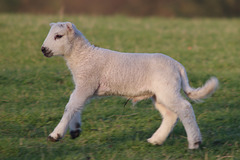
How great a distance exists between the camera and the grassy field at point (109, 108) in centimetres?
491

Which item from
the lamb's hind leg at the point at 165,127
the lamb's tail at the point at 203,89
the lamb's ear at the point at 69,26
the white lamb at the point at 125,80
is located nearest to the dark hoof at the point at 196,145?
the white lamb at the point at 125,80

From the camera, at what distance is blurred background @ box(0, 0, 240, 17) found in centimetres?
2184

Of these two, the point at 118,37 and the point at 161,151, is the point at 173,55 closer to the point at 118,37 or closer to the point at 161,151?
the point at 118,37

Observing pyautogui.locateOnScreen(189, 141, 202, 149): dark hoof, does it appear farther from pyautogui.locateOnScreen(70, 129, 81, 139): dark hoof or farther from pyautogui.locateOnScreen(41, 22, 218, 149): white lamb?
pyautogui.locateOnScreen(70, 129, 81, 139): dark hoof

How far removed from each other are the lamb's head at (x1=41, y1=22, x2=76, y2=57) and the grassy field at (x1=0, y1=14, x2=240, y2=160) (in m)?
1.10

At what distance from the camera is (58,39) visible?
4.95m

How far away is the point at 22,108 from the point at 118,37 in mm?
5480

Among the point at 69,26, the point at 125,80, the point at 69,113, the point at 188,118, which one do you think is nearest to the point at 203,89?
the point at 188,118

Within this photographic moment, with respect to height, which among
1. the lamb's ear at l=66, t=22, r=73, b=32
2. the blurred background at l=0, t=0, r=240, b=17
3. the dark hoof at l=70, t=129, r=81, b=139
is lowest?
the dark hoof at l=70, t=129, r=81, b=139

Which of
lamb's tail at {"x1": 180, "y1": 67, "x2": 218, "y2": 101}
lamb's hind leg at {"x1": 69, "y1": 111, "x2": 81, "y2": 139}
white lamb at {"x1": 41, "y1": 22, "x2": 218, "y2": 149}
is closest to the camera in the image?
white lamb at {"x1": 41, "y1": 22, "x2": 218, "y2": 149}

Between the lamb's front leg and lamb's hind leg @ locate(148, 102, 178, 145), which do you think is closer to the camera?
the lamb's front leg

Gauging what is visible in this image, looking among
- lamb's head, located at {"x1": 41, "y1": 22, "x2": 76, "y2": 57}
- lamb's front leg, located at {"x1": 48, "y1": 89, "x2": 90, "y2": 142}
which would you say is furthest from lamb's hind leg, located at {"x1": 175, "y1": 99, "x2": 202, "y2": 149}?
lamb's head, located at {"x1": 41, "y1": 22, "x2": 76, "y2": 57}

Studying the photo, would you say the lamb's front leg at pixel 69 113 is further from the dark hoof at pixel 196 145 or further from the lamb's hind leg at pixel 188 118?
the dark hoof at pixel 196 145

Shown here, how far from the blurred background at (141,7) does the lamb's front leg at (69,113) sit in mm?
17250
